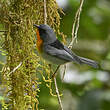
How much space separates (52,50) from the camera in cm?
138

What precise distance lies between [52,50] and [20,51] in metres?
0.25

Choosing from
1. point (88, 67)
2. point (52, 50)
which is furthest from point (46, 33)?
point (88, 67)

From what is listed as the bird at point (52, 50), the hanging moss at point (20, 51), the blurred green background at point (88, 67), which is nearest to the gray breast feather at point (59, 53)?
the bird at point (52, 50)

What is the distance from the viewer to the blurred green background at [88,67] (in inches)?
98.3

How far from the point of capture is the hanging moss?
157 centimetres

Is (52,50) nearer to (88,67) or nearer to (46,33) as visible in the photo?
(46,33)

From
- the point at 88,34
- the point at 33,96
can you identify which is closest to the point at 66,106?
the point at 88,34

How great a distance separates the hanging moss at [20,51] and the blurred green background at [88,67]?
822mm

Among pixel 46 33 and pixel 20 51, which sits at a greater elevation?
pixel 46 33

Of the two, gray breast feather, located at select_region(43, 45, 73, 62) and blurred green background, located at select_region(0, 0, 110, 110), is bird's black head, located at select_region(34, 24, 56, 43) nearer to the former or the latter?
gray breast feather, located at select_region(43, 45, 73, 62)

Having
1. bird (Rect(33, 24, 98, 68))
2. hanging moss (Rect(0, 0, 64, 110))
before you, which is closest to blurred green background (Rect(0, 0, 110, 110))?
hanging moss (Rect(0, 0, 64, 110))

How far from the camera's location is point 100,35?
2857 mm

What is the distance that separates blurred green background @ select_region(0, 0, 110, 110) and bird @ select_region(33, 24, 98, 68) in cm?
101

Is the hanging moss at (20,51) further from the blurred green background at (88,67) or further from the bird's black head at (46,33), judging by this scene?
the blurred green background at (88,67)
